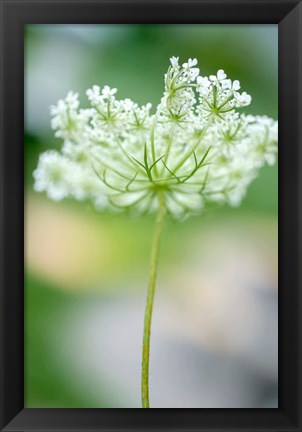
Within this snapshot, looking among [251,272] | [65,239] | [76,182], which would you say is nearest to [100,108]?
[76,182]

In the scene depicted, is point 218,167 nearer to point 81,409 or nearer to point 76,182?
point 76,182

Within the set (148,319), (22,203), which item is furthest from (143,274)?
(22,203)

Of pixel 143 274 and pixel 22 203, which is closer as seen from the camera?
pixel 22 203

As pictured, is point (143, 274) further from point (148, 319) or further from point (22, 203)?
point (22, 203)

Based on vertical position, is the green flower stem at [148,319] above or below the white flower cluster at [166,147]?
below

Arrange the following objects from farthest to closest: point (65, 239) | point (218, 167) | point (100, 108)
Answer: point (65, 239) → point (218, 167) → point (100, 108)
